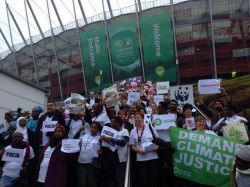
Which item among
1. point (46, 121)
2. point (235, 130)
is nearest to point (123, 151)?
point (46, 121)

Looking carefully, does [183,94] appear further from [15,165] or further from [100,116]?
[15,165]

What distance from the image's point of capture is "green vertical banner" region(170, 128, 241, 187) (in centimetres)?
761

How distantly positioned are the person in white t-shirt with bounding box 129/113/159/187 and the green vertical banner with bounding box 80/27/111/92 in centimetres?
2900

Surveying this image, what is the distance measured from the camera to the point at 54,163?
7633 mm

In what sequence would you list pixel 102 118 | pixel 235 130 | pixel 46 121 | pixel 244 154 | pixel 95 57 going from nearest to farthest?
1. pixel 244 154
2. pixel 102 118
3. pixel 235 130
4. pixel 46 121
5. pixel 95 57

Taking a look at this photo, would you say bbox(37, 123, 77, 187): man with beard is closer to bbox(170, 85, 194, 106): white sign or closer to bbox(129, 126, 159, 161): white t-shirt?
bbox(129, 126, 159, 161): white t-shirt

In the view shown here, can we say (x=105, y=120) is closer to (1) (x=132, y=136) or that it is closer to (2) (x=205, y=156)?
(1) (x=132, y=136)

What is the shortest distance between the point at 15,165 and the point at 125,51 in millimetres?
28269

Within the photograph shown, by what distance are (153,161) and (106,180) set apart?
0.86 metres

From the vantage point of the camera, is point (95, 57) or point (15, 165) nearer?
point (15, 165)

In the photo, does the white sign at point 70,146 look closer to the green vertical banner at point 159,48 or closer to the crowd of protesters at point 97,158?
the crowd of protesters at point 97,158

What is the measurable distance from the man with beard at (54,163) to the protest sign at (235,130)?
2808 mm

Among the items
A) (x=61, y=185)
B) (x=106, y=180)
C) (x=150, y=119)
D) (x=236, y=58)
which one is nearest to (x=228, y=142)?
(x=150, y=119)

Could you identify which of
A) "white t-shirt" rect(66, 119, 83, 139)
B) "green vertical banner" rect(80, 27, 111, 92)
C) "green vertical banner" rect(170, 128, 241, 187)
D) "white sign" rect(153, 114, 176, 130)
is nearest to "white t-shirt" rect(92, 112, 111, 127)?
→ "white t-shirt" rect(66, 119, 83, 139)
